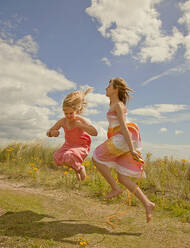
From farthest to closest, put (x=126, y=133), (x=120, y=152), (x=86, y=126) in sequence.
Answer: (x=86, y=126), (x=120, y=152), (x=126, y=133)

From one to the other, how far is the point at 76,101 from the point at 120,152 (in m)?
1.03

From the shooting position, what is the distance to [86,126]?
11.5ft

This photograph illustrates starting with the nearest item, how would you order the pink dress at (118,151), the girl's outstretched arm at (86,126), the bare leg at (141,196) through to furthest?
1. the bare leg at (141,196)
2. the pink dress at (118,151)
3. the girl's outstretched arm at (86,126)

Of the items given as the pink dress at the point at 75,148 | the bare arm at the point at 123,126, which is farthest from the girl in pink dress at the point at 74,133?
the bare arm at the point at 123,126

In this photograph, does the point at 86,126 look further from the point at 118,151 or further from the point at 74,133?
the point at 118,151

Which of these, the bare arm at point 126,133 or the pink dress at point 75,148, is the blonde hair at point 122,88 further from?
the pink dress at point 75,148

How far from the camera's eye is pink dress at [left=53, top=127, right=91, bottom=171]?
3.38 meters

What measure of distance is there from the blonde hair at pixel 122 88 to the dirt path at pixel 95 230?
1.77 meters

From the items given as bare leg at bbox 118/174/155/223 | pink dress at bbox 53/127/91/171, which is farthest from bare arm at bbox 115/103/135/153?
pink dress at bbox 53/127/91/171

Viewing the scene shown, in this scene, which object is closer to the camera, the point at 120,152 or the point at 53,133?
the point at 120,152

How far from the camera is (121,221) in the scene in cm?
344

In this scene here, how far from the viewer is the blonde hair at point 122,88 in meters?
3.37

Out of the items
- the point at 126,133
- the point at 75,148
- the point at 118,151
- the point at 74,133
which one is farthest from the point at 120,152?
the point at 74,133

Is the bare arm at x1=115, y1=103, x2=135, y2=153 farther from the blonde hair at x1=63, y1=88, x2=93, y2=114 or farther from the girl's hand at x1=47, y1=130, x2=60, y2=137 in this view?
the girl's hand at x1=47, y1=130, x2=60, y2=137
